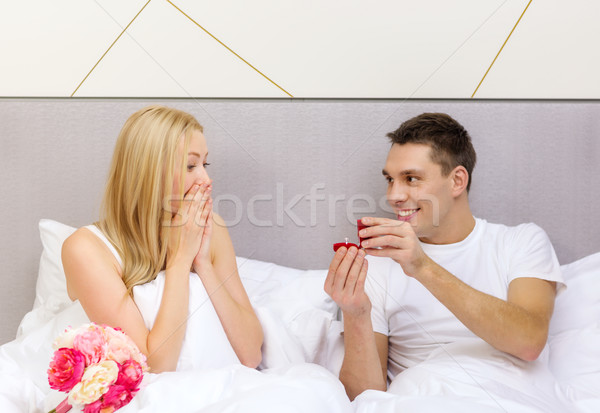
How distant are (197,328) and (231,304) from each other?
0.40 feet

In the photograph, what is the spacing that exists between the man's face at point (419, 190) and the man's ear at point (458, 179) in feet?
0.09

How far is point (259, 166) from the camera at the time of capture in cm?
187

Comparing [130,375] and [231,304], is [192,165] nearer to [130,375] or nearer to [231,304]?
[231,304]

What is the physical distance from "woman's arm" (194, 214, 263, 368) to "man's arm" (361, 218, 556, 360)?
0.39 metres

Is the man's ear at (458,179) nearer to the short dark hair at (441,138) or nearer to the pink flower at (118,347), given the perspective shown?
the short dark hair at (441,138)

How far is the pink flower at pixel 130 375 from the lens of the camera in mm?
1035

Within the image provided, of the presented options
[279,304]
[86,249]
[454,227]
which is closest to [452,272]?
[454,227]

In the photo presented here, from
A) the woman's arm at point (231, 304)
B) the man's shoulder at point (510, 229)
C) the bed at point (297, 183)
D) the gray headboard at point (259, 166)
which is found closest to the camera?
the woman's arm at point (231, 304)

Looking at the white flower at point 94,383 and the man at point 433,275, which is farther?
the man at point 433,275

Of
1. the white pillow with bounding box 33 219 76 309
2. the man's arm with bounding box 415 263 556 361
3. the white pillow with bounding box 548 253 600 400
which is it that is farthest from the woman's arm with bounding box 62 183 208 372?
the white pillow with bounding box 548 253 600 400
